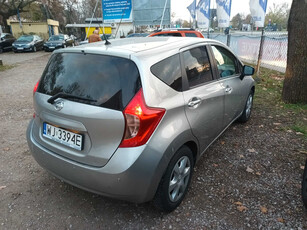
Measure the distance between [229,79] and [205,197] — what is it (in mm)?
1675

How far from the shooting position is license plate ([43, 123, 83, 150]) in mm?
2111

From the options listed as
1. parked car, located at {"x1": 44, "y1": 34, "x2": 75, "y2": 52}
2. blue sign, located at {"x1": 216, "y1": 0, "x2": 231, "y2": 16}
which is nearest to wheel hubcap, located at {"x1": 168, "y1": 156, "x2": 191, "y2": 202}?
blue sign, located at {"x1": 216, "y1": 0, "x2": 231, "y2": 16}

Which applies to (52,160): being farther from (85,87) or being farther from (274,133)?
(274,133)

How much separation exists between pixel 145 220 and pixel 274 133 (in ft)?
9.49

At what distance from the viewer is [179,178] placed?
7.94ft

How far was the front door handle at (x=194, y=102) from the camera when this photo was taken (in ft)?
7.86

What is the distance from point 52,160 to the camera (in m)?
2.29

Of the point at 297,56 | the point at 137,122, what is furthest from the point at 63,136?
the point at 297,56

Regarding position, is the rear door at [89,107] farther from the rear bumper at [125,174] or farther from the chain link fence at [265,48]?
the chain link fence at [265,48]

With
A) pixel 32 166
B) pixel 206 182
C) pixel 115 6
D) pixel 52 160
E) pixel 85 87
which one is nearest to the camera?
pixel 85 87

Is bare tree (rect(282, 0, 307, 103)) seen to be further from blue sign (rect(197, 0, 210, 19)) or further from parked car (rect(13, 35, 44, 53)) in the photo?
parked car (rect(13, 35, 44, 53))

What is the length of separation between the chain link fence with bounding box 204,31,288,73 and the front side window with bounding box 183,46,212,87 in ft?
20.3

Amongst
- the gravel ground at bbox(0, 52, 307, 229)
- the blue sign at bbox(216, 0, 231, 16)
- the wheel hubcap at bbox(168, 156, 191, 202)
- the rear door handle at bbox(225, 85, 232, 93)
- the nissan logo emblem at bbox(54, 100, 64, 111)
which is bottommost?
the gravel ground at bbox(0, 52, 307, 229)

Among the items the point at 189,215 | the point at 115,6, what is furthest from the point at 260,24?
the point at 115,6
